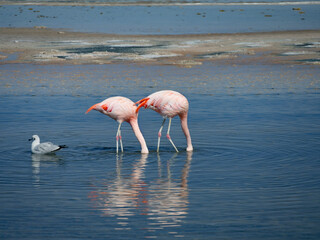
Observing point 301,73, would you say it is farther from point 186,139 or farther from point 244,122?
point 186,139

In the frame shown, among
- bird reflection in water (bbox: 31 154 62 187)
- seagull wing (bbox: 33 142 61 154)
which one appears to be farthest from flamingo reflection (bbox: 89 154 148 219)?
seagull wing (bbox: 33 142 61 154)

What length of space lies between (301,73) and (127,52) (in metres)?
9.28

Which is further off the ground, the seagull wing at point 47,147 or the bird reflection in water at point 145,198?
the seagull wing at point 47,147

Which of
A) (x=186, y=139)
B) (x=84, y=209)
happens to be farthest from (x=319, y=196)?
(x=186, y=139)

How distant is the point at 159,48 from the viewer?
30922 millimetres

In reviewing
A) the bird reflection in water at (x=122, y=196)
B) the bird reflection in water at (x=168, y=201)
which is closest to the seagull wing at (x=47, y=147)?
the bird reflection in water at (x=122, y=196)

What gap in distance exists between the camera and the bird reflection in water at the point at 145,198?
8.05 m

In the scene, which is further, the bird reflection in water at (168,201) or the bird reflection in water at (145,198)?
the bird reflection in water at (145,198)

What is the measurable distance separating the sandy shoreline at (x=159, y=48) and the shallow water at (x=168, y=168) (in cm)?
646

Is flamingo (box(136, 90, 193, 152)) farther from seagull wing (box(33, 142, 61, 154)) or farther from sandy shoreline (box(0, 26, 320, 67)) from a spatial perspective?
sandy shoreline (box(0, 26, 320, 67))

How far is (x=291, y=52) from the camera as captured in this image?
28.8m

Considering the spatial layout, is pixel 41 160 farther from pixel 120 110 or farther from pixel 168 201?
pixel 168 201

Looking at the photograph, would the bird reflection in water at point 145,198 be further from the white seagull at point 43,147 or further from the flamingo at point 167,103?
the flamingo at point 167,103

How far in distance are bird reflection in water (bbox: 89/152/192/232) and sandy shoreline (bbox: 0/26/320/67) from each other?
15285 mm
